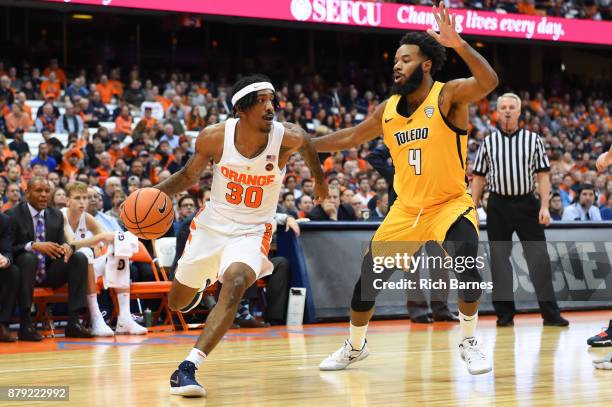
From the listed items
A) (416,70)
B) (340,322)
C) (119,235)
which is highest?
(416,70)

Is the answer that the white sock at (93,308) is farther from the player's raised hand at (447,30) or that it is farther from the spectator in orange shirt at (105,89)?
the spectator in orange shirt at (105,89)

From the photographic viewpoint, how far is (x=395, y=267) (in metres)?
6.63

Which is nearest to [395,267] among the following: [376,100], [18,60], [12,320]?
[12,320]

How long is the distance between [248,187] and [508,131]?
15.8ft

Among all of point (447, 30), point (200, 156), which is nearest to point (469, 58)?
point (447, 30)

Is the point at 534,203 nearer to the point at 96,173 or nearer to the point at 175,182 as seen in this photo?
the point at 175,182

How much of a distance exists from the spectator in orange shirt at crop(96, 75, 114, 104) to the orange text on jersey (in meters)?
15.6

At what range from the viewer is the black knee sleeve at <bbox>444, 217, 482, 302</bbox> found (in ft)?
20.9

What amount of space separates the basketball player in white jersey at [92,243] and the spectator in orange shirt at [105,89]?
1075cm

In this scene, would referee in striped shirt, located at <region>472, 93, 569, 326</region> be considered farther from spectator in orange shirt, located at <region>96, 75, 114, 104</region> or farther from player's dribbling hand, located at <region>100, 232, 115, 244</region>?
spectator in orange shirt, located at <region>96, 75, 114, 104</region>

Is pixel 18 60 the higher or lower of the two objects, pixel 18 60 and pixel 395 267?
the higher

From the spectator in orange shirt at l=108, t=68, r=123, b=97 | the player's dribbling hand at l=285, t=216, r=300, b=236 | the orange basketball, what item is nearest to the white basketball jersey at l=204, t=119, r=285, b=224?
the orange basketball

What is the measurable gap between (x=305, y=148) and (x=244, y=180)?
566 mm

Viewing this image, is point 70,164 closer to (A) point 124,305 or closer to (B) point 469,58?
(A) point 124,305
